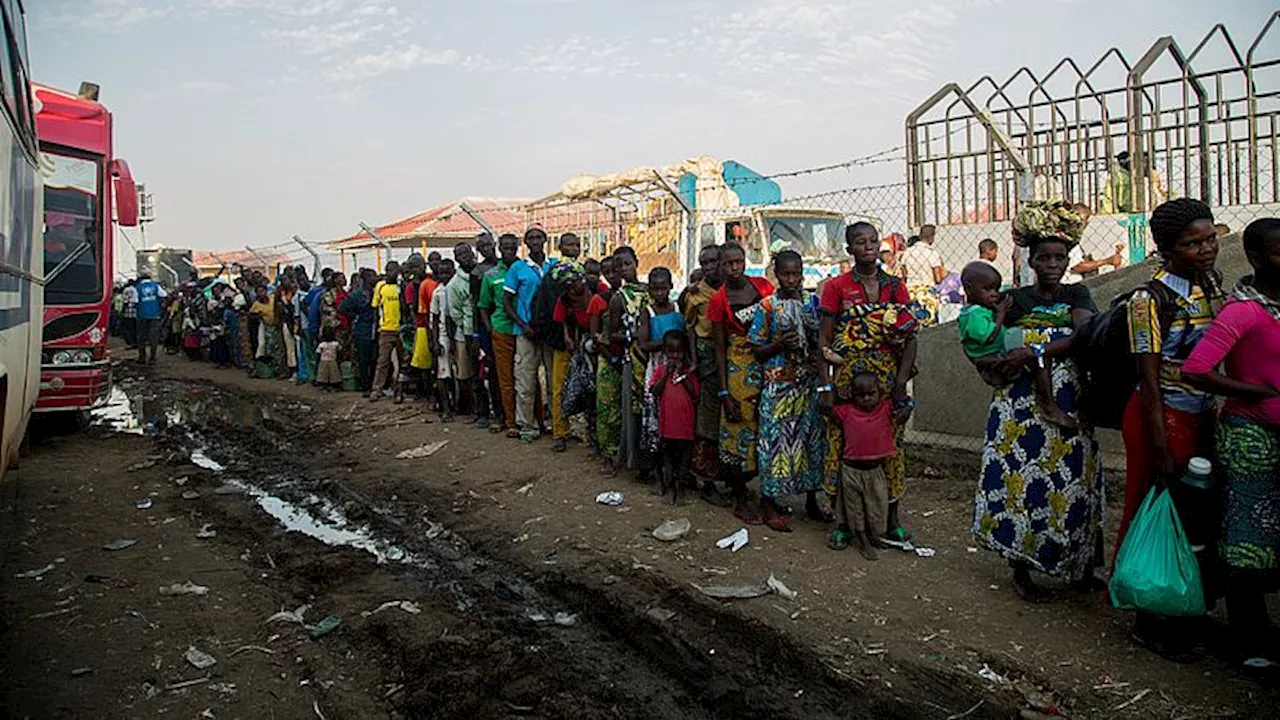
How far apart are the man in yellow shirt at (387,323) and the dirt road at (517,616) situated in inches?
191

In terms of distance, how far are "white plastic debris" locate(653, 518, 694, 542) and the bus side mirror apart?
22.4ft

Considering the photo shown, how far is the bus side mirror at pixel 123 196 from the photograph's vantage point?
31.6 feet

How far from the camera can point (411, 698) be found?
3545mm

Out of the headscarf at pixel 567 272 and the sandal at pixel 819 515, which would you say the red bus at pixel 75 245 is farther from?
the sandal at pixel 819 515

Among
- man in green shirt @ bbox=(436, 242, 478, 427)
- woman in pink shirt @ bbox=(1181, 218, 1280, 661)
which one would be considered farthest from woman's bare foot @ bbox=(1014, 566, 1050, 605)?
man in green shirt @ bbox=(436, 242, 478, 427)

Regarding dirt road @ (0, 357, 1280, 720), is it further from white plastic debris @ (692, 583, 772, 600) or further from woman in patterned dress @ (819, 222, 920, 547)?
woman in patterned dress @ (819, 222, 920, 547)

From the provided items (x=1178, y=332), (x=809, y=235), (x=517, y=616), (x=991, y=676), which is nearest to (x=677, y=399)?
(x=517, y=616)

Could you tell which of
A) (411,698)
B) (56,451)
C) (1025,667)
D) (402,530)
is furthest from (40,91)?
(1025,667)

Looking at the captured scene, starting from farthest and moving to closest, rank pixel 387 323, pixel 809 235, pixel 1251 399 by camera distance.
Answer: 1. pixel 809 235
2. pixel 387 323
3. pixel 1251 399

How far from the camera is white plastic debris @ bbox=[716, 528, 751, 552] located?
17.6ft

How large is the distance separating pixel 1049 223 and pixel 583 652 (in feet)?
9.09

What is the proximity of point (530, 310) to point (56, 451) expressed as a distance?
16.1 ft

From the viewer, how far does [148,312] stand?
60.7 feet

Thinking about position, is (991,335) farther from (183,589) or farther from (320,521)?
(320,521)
